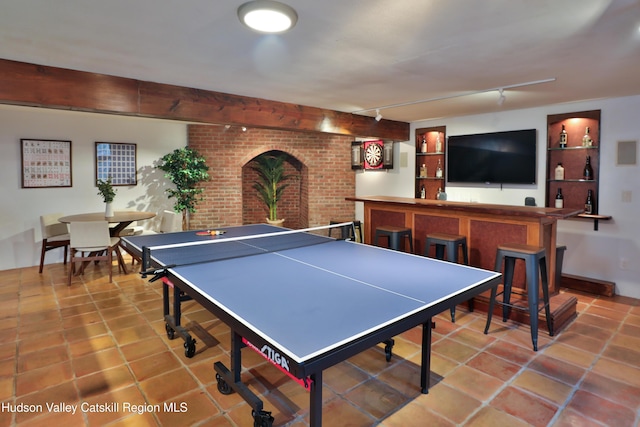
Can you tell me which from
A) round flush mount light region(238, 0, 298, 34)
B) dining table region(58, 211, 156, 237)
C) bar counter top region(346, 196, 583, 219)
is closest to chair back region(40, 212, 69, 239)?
dining table region(58, 211, 156, 237)

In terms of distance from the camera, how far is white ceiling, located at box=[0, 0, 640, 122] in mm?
2006

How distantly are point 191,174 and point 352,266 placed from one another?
4315 mm

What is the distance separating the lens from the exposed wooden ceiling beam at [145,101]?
9.53ft

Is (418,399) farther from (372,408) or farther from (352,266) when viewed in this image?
(352,266)

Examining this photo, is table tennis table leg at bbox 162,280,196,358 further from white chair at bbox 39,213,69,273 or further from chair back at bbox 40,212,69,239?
chair back at bbox 40,212,69,239

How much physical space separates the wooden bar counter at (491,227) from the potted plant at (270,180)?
3.08m

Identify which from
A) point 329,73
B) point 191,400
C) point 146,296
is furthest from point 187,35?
point 146,296

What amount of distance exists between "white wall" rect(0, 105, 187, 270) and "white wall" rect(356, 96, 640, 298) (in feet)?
17.1

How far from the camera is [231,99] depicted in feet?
13.1

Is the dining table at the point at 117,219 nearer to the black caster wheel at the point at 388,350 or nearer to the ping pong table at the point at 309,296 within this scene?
the ping pong table at the point at 309,296

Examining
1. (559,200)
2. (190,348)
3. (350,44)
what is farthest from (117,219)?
(559,200)

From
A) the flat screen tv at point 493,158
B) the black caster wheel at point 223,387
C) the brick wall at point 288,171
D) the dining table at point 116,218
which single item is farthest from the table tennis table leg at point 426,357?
the brick wall at point 288,171

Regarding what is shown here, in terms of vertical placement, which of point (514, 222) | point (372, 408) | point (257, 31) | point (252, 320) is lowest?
point (372, 408)

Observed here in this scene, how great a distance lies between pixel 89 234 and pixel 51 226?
44.0 inches
